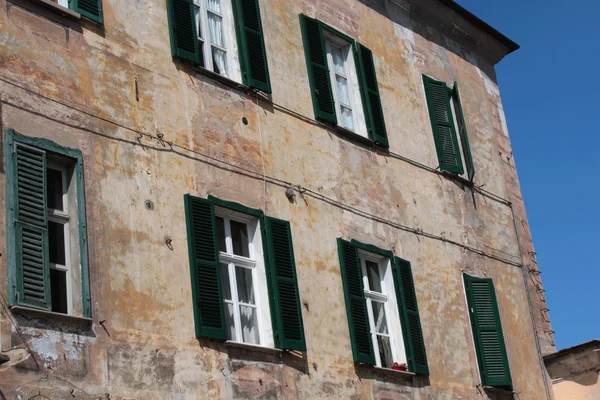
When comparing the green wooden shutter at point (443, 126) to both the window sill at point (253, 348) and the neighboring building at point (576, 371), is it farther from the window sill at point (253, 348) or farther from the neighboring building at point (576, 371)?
the window sill at point (253, 348)

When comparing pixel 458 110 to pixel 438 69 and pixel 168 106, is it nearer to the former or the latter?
pixel 438 69

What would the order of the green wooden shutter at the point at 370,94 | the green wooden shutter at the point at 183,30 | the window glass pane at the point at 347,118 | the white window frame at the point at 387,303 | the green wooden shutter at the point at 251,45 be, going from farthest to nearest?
the green wooden shutter at the point at 370,94 → the window glass pane at the point at 347,118 → the white window frame at the point at 387,303 → the green wooden shutter at the point at 251,45 → the green wooden shutter at the point at 183,30

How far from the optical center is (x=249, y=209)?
39.9 feet

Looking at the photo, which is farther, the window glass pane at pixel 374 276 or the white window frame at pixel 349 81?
the white window frame at pixel 349 81

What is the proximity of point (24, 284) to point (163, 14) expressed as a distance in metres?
4.30

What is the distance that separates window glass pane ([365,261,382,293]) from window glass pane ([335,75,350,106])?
238 cm

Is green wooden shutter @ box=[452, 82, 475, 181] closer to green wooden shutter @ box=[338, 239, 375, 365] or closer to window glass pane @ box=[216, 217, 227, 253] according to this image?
green wooden shutter @ box=[338, 239, 375, 365]

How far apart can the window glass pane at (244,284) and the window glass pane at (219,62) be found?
257cm

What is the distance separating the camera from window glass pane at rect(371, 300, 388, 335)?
13555mm

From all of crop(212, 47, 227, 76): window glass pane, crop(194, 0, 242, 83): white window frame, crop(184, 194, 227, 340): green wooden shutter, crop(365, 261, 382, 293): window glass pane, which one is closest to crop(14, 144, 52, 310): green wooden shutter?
crop(184, 194, 227, 340): green wooden shutter

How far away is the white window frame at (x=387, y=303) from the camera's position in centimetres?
1342

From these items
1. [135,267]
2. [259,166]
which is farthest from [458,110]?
[135,267]

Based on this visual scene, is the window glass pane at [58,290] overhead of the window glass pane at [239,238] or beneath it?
beneath

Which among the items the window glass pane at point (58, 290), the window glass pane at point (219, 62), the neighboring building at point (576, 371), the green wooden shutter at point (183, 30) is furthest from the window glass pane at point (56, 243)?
the neighboring building at point (576, 371)
